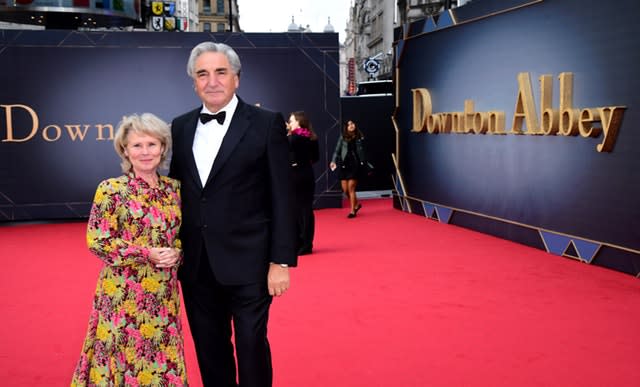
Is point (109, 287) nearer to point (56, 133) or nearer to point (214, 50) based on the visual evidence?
point (214, 50)

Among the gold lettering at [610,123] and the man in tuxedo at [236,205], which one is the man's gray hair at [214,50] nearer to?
the man in tuxedo at [236,205]

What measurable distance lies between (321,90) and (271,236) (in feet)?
36.1

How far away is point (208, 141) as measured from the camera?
3186 mm

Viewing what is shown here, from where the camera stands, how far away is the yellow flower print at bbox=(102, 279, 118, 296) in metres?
3.17

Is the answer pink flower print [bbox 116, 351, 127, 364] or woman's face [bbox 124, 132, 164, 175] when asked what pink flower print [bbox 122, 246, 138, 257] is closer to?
woman's face [bbox 124, 132, 164, 175]

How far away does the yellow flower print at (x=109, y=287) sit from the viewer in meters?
3.17

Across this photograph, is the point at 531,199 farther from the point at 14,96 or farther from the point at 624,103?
the point at 14,96

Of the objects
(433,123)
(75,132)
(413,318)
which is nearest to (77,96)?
(75,132)

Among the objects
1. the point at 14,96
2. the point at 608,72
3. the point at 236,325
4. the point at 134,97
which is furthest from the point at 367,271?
the point at 14,96

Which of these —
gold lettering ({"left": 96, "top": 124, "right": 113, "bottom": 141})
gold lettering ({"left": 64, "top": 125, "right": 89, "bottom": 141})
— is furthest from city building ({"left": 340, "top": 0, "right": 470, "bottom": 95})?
gold lettering ({"left": 64, "top": 125, "right": 89, "bottom": 141})

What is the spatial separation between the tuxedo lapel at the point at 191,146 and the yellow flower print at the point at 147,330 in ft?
2.25

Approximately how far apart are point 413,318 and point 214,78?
3435 millimetres

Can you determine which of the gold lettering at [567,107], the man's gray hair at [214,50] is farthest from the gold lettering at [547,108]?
the man's gray hair at [214,50]

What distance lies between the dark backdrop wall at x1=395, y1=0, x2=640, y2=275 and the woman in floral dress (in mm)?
5784
